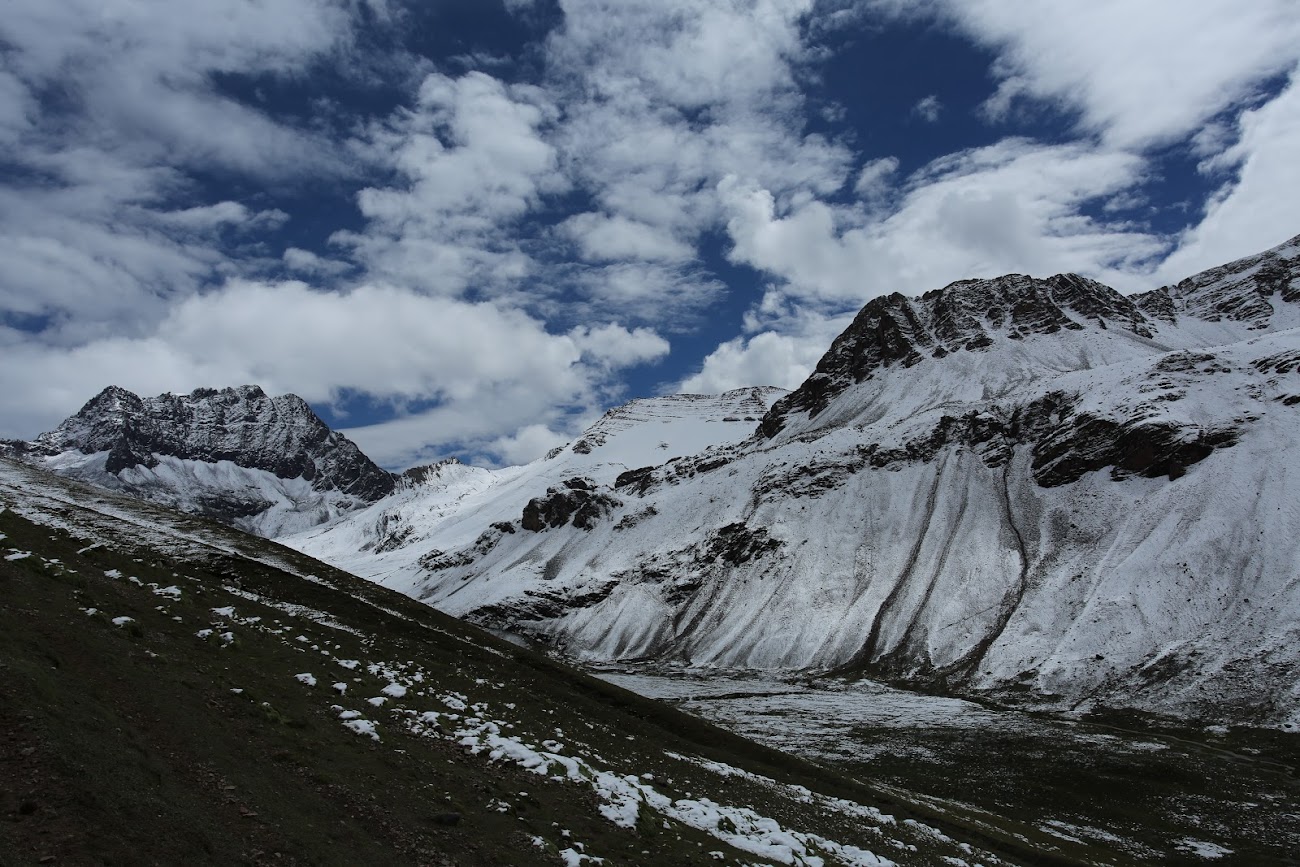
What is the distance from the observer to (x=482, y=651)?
2192 inches

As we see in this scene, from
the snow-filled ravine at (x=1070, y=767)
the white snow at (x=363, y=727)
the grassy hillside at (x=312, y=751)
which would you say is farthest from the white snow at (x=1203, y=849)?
the white snow at (x=363, y=727)

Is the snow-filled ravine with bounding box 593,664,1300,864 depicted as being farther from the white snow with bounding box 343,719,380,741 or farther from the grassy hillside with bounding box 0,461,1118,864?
the white snow with bounding box 343,719,380,741

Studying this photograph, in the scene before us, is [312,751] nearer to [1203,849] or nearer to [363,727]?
[363,727]

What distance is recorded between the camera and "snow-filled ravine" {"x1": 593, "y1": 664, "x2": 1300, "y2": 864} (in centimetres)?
6538

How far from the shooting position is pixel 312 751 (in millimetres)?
22344

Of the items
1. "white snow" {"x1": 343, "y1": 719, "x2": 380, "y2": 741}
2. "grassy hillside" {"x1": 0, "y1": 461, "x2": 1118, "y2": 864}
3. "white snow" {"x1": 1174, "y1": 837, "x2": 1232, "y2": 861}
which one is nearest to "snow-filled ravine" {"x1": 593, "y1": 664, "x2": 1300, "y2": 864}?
"white snow" {"x1": 1174, "y1": 837, "x2": 1232, "y2": 861}

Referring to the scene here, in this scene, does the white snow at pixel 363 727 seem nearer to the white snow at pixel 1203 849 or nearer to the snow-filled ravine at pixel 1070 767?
the snow-filled ravine at pixel 1070 767

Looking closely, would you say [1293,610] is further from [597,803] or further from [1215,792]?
[597,803]

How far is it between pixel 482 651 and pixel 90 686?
121ft

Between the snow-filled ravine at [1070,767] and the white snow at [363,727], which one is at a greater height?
the white snow at [363,727]

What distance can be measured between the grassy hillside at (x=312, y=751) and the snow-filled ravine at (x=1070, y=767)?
1966cm

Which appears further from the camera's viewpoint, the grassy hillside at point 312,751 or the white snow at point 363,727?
the white snow at point 363,727

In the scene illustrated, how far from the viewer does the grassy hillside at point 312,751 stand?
52.2 ft

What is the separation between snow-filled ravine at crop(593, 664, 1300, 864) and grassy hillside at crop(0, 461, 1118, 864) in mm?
19662
